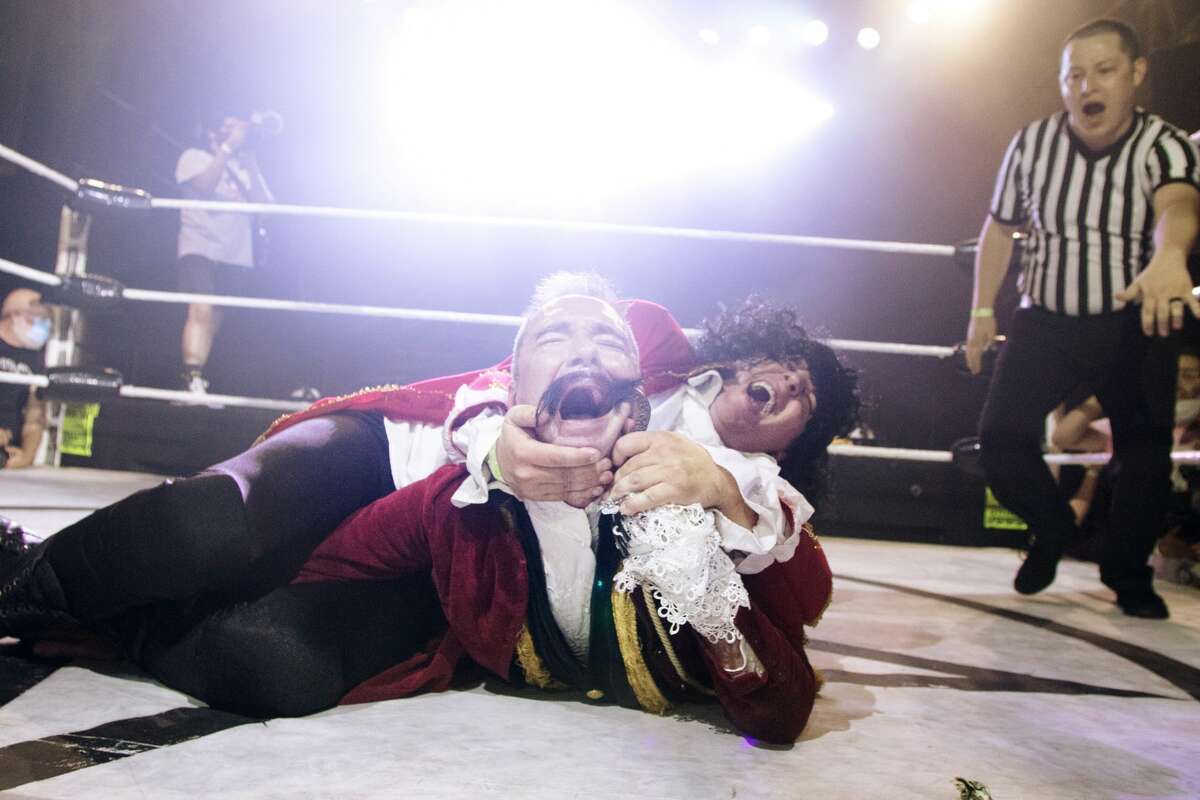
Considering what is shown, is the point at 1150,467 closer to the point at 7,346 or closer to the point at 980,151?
the point at 980,151

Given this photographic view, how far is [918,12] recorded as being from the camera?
181 inches

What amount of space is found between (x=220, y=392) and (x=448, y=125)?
2.20 m

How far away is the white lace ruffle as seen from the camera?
73 cm

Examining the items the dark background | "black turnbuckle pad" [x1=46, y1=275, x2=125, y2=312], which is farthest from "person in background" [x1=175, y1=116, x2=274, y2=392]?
"black turnbuckle pad" [x1=46, y1=275, x2=125, y2=312]

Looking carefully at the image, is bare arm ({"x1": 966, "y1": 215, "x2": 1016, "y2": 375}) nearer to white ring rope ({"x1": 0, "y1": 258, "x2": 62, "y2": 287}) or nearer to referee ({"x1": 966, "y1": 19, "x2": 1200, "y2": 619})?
referee ({"x1": 966, "y1": 19, "x2": 1200, "y2": 619})

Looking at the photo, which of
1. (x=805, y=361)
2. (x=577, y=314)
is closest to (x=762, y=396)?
(x=805, y=361)

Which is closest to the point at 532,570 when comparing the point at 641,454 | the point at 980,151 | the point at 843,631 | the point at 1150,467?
the point at 641,454

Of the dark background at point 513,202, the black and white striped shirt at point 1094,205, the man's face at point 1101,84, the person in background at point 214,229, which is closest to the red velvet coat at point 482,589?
the black and white striped shirt at point 1094,205

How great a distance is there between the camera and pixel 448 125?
5.24m

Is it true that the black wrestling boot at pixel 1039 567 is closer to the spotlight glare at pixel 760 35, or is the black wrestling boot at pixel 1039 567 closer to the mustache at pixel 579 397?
the mustache at pixel 579 397

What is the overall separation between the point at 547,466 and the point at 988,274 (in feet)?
6.14

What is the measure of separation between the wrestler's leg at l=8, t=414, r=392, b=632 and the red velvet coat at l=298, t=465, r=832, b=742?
6 centimetres

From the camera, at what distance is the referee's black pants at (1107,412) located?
6.35 ft

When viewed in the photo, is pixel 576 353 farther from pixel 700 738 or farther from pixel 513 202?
pixel 513 202
